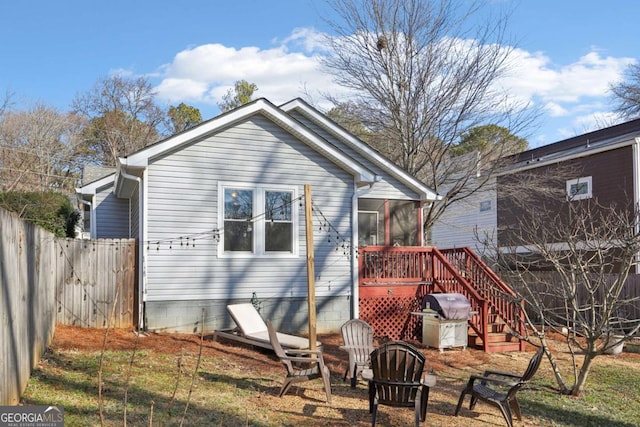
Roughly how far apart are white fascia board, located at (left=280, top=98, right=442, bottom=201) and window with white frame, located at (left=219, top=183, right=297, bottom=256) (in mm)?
3458

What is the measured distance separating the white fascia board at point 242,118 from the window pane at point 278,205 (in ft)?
4.36

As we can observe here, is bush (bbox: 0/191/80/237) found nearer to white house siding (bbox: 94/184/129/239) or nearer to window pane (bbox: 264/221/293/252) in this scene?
white house siding (bbox: 94/184/129/239)

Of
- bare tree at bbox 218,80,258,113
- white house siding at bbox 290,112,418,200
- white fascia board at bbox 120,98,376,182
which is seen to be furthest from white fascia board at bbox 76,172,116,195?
bare tree at bbox 218,80,258,113

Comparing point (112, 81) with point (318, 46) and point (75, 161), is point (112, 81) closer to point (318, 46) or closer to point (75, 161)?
point (75, 161)

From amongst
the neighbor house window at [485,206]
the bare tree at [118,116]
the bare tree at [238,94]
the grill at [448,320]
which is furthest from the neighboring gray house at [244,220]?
the bare tree at [238,94]

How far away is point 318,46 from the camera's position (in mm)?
19469

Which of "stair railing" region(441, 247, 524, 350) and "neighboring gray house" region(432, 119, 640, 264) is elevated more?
"neighboring gray house" region(432, 119, 640, 264)

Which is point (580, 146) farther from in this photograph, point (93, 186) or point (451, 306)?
point (93, 186)

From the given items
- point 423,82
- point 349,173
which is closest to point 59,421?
point 349,173

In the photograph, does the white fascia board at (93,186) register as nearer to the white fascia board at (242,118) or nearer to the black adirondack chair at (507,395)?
the white fascia board at (242,118)

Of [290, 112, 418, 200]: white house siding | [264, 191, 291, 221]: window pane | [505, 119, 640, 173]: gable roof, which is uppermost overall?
Result: [505, 119, 640, 173]: gable roof

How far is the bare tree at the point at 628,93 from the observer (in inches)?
1331

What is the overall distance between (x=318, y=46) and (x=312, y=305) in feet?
42.7

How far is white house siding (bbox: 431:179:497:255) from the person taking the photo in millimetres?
23047
